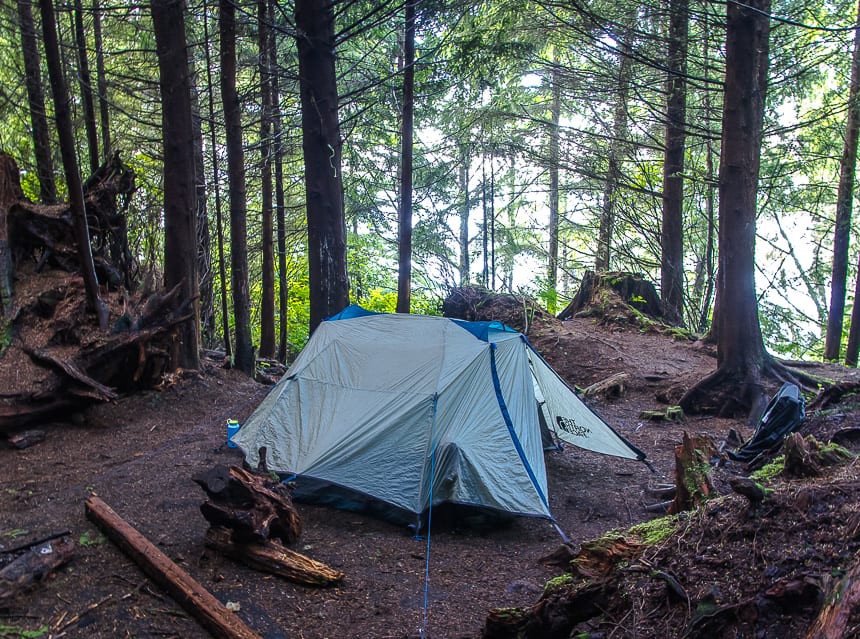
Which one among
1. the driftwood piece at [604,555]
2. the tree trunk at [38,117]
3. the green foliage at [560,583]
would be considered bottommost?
the green foliage at [560,583]

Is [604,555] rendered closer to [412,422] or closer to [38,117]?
[412,422]

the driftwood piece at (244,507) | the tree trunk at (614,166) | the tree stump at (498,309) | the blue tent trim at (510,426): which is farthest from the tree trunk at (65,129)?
the tree trunk at (614,166)

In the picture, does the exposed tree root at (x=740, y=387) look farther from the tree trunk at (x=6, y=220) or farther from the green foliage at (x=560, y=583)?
the tree trunk at (x=6, y=220)

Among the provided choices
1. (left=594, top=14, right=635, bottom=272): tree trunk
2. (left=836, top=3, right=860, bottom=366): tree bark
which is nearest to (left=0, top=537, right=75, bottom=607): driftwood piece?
(left=594, top=14, right=635, bottom=272): tree trunk

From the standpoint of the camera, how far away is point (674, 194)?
546 inches

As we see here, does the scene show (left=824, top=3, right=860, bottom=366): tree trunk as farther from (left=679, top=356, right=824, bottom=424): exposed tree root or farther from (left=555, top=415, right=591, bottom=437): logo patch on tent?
(left=555, top=415, right=591, bottom=437): logo patch on tent

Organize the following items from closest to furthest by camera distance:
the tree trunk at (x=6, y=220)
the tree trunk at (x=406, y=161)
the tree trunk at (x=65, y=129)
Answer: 1. the tree trunk at (x=65, y=129)
2. the tree trunk at (x=6, y=220)
3. the tree trunk at (x=406, y=161)

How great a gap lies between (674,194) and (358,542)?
38.0 ft

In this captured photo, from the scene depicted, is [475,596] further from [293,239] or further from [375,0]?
[293,239]

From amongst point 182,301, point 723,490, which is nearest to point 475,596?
point 723,490

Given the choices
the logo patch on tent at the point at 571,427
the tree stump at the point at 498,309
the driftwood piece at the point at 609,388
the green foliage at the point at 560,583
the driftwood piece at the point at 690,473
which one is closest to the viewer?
the green foliage at the point at 560,583

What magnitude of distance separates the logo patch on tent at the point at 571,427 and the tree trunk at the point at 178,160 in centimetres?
553

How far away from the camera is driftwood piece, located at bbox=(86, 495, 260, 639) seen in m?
3.54

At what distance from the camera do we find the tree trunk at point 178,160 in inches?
344
